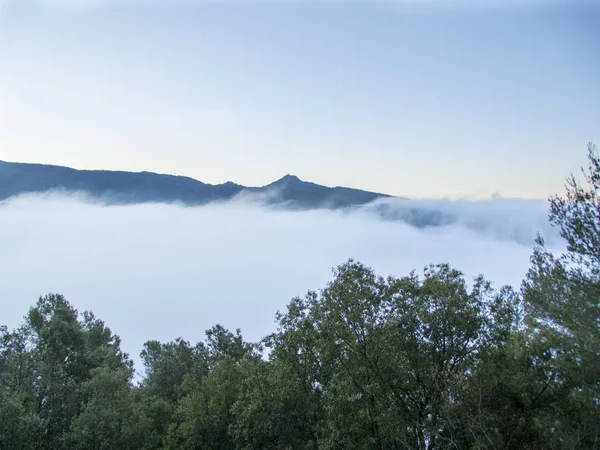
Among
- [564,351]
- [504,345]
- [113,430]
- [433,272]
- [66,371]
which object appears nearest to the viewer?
[564,351]

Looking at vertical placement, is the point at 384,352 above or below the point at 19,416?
above

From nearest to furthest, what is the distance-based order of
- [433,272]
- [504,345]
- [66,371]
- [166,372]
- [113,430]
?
[504,345], [433,272], [113,430], [66,371], [166,372]

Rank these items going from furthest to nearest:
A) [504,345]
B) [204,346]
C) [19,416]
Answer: [204,346], [19,416], [504,345]

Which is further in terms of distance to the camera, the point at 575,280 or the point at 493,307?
the point at 493,307

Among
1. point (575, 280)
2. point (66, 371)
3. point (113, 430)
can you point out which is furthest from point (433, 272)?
point (66, 371)

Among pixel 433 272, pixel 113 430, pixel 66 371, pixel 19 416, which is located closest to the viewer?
pixel 433 272

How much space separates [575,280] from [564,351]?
2811 millimetres

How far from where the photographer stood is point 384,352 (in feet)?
63.3

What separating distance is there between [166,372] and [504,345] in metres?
46.5

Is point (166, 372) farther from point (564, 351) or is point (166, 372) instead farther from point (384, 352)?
point (564, 351)

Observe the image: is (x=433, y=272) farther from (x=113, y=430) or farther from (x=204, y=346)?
(x=204, y=346)

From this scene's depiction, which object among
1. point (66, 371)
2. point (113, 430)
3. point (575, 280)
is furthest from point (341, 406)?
point (66, 371)

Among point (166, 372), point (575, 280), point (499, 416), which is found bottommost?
point (166, 372)

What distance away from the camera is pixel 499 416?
52.5 ft
